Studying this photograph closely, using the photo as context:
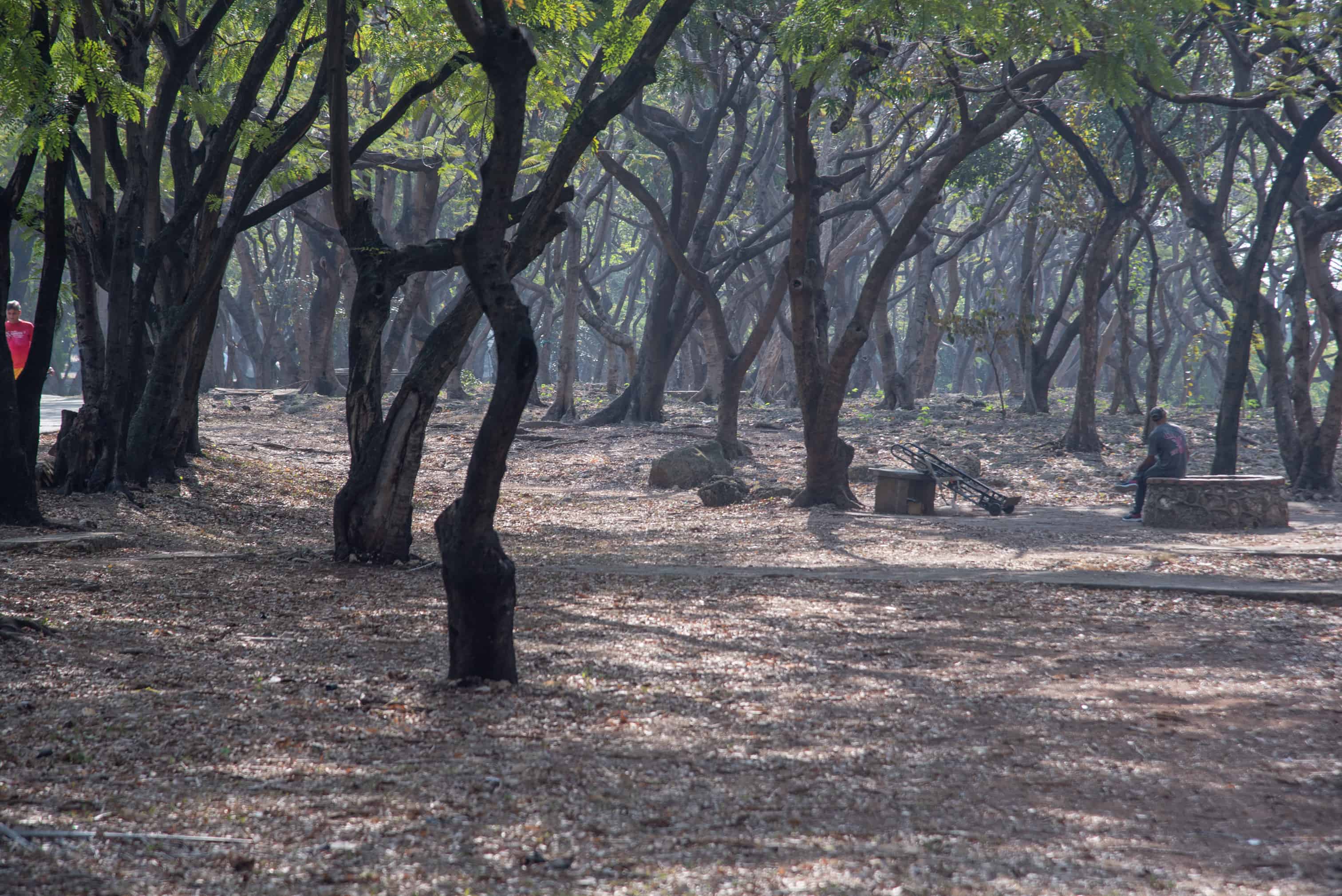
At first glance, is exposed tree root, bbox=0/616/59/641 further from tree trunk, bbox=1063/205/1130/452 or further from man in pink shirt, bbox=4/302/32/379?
tree trunk, bbox=1063/205/1130/452

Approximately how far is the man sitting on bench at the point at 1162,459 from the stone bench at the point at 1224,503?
38.4 inches

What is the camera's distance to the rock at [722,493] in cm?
1366

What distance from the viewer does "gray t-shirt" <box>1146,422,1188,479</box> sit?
12508mm

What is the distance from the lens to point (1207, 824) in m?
3.53

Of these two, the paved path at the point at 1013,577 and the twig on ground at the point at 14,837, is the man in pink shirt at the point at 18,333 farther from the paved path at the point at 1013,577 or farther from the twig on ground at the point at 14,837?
the twig on ground at the point at 14,837

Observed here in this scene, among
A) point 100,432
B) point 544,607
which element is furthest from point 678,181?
point 544,607

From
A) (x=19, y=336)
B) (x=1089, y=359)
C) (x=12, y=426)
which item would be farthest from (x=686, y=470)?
(x=12, y=426)

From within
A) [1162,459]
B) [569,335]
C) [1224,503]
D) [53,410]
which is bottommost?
[1224,503]

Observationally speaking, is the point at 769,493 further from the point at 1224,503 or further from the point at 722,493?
the point at 1224,503

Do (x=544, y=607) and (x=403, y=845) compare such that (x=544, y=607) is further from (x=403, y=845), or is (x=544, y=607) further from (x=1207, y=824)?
(x=1207, y=824)

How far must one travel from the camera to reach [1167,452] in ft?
41.2

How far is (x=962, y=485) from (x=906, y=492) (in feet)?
6.18

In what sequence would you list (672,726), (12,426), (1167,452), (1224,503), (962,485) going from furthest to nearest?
(962,485) → (1167,452) → (1224,503) → (12,426) → (672,726)

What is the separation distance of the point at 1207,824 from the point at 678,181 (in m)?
16.8
